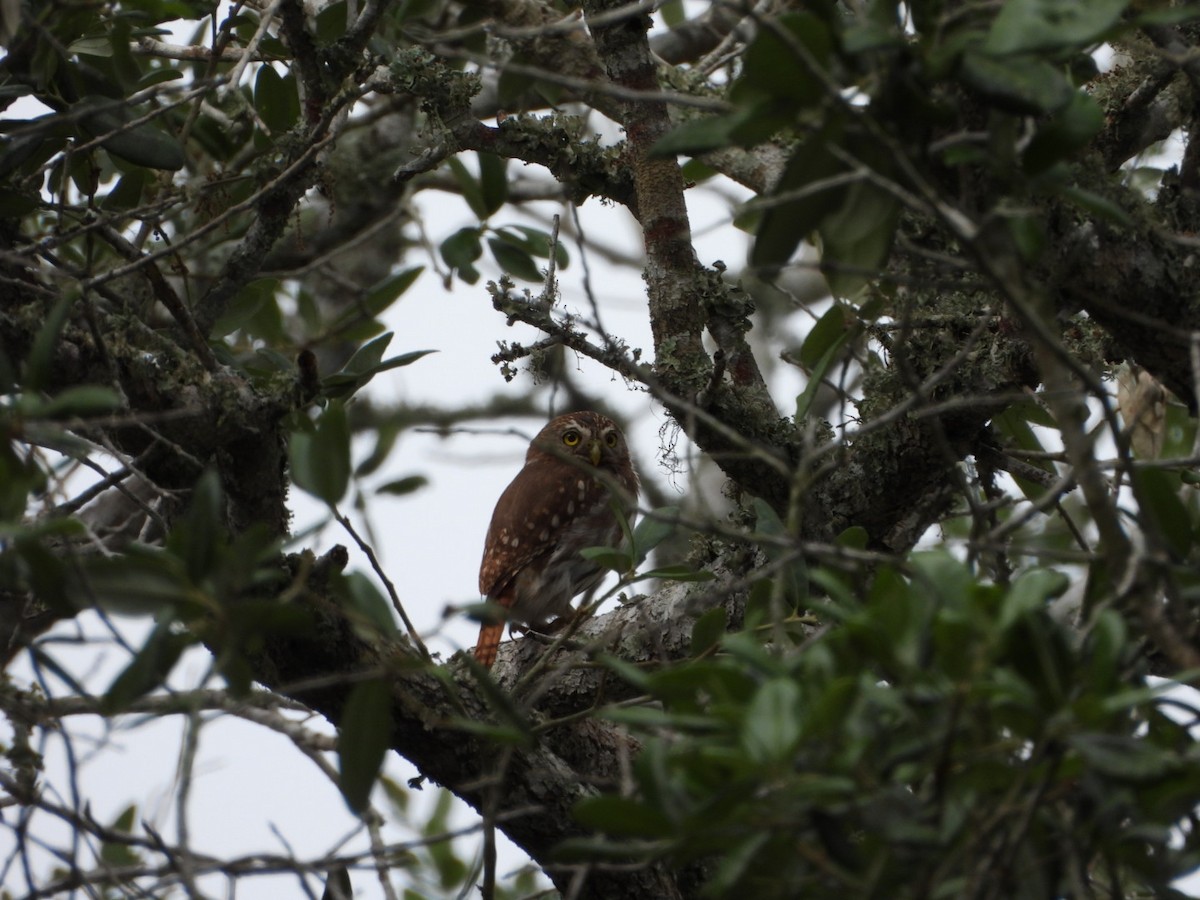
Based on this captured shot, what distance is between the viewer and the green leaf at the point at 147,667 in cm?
145

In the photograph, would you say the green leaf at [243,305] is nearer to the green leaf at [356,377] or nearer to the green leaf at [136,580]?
the green leaf at [356,377]

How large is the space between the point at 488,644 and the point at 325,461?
2510 millimetres

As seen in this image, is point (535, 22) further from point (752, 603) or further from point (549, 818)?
point (549, 818)

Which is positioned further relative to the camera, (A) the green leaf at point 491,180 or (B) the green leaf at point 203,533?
(A) the green leaf at point 491,180

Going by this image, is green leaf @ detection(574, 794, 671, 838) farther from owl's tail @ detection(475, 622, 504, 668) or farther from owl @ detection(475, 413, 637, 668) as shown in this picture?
owl @ detection(475, 413, 637, 668)

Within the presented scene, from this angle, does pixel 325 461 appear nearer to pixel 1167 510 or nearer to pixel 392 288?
pixel 1167 510

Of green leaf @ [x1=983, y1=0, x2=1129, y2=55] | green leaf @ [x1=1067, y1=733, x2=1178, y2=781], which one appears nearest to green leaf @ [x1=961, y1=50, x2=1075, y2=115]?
green leaf @ [x1=983, y1=0, x2=1129, y2=55]

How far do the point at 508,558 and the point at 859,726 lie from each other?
3.94 m

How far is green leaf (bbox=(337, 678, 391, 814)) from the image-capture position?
1.55m

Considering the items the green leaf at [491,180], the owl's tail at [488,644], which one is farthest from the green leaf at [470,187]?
the owl's tail at [488,644]

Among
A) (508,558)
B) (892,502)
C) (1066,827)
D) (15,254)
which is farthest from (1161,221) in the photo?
(508,558)

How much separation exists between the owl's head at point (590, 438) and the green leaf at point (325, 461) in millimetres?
4076

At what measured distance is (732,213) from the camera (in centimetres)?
195

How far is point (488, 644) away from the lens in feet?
13.5
